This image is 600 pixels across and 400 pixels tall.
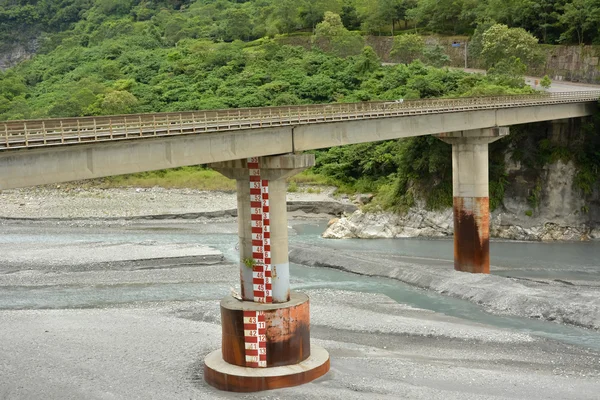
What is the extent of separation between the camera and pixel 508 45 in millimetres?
94750

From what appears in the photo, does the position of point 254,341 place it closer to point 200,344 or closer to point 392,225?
point 200,344

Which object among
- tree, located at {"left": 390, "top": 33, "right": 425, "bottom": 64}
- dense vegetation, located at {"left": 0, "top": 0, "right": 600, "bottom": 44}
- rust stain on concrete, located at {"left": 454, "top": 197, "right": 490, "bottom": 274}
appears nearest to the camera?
rust stain on concrete, located at {"left": 454, "top": 197, "right": 490, "bottom": 274}

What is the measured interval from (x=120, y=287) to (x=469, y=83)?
50.6 metres

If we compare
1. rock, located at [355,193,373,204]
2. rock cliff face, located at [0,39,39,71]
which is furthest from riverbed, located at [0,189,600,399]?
rock cliff face, located at [0,39,39,71]

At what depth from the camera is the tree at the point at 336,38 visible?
116 meters

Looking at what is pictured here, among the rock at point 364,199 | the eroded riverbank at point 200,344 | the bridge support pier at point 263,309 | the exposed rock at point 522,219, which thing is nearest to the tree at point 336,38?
the rock at point 364,199

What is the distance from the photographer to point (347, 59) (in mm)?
→ 113250

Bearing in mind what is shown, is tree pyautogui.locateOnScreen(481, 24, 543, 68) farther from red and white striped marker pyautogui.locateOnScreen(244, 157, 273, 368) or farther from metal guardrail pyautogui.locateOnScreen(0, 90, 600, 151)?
red and white striped marker pyautogui.locateOnScreen(244, 157, 273, 368)

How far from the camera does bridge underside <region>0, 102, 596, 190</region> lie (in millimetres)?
26219

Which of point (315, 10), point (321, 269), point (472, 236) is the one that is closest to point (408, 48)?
point (315, 10)

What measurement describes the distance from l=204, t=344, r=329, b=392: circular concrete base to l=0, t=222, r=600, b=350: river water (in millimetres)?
12032

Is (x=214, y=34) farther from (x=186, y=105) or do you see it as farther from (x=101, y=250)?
(x=101, y=250)

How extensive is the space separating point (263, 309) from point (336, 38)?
294 ft

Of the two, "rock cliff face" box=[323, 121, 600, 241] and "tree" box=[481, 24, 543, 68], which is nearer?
"rock cliff face" box=[323, 121, 600, 241]
